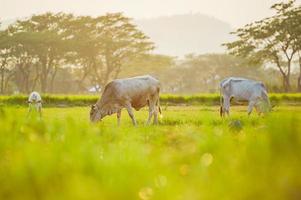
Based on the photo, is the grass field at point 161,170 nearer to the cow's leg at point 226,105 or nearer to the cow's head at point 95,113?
the cow's head at point 95,113

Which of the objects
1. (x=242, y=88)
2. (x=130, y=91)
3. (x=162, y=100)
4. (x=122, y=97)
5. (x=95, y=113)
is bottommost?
(x=95, y=113)

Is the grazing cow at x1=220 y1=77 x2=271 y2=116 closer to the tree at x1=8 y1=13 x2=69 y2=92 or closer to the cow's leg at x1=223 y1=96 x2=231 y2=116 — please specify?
the cow's leg at x1=223 y1=96 x2=231 y2=116

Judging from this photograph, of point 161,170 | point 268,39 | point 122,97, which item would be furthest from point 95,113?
point 268,39

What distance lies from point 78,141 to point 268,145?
93 cm

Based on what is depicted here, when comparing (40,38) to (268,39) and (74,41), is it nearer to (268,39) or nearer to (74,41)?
(74,41)

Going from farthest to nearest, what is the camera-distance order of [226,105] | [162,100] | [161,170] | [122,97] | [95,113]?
[162,100]
[226,105]
[95,113]
[122,97]
[161,170]

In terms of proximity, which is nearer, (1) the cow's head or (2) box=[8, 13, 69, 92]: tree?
(1) the cow's head

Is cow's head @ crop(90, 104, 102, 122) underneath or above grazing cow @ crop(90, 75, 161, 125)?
underneath

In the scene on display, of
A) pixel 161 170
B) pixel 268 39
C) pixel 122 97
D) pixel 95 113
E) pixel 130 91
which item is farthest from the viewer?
pixel 268 39

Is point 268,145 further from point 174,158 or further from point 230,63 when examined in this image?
point 230,63

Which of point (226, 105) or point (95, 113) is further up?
point (226, 105)

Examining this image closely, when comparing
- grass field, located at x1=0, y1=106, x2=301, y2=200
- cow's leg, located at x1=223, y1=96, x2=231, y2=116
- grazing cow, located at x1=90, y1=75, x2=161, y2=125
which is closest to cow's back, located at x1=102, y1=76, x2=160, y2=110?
grazing cow, located at x1=90, y1=75, x2=161, y2=125

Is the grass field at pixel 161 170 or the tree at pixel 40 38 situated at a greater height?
the tree at pixel 40 38

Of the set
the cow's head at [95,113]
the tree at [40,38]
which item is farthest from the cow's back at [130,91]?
the tree at [40,38]
